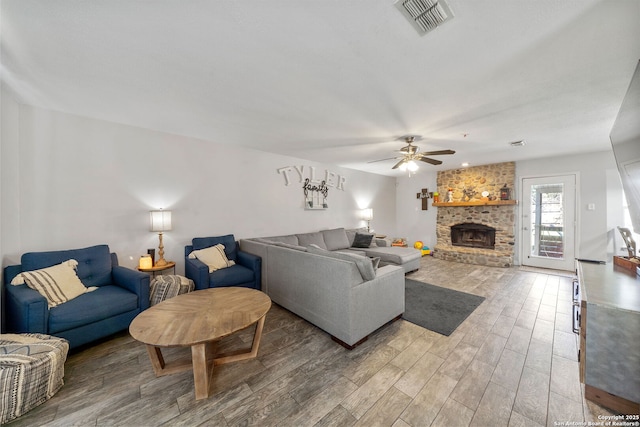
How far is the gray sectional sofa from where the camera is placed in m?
2.26

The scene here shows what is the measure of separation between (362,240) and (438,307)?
232 centimetres

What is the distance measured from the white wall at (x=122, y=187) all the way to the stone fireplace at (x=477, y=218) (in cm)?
452

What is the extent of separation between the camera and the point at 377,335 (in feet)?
8.19

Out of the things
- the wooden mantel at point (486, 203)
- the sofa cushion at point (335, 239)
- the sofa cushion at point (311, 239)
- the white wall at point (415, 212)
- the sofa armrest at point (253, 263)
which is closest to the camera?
A: the sofa armrest at point (253, 263)

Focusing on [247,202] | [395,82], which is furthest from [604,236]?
[247,202]

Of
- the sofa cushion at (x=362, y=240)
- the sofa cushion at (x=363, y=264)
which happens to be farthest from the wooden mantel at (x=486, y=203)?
the sofa cushion at (x=363, y=264)

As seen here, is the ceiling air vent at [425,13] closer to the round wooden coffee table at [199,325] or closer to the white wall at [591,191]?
the round wooden coffee table at [199,325]

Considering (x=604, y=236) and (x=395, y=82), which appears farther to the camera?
(x=604, y=236)

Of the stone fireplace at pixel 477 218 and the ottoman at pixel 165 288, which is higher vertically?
the stone fireplace at pixel 477 218

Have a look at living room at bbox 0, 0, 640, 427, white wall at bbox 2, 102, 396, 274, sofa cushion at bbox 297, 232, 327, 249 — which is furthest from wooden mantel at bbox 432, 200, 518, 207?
white wall at bbox 2, 102, 396, 274

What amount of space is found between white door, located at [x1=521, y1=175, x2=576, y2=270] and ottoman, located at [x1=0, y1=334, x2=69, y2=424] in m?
7.63

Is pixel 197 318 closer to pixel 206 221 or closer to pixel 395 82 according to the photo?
pixel 206 221

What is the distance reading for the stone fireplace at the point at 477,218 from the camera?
18.0 feet

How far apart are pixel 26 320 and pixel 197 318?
1416 millimetres
